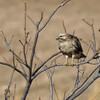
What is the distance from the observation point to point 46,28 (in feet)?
41.5

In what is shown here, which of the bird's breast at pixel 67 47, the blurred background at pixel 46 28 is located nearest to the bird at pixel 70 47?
the bird's breast at pixel 67 47

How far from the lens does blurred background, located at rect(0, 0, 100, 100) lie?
954 centimetres

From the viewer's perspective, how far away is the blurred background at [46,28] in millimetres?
9539

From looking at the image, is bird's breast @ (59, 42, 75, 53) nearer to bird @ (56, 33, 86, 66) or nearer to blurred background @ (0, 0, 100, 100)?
bird @ (56, 33, 86, 66)

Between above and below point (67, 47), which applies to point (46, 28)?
above

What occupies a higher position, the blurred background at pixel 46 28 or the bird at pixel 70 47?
the blurred background at pixel 46 28

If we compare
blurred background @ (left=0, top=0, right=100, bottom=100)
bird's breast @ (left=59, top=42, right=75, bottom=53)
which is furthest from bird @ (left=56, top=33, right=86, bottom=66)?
blurred background @ (left=0, top=0, right=100, bottom=100)

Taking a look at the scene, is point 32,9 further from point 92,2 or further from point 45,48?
point 45,48

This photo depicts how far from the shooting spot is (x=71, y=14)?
13438mm

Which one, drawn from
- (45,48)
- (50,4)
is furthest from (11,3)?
(45,48)

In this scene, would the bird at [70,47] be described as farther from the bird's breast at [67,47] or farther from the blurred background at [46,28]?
the blurred background at [46,28]

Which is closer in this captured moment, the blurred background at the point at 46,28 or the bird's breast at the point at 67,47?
the bird's breast at the point at 67,47

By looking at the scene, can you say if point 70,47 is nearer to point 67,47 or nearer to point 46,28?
point 67,47

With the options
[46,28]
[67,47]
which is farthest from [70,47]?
[46,28]
